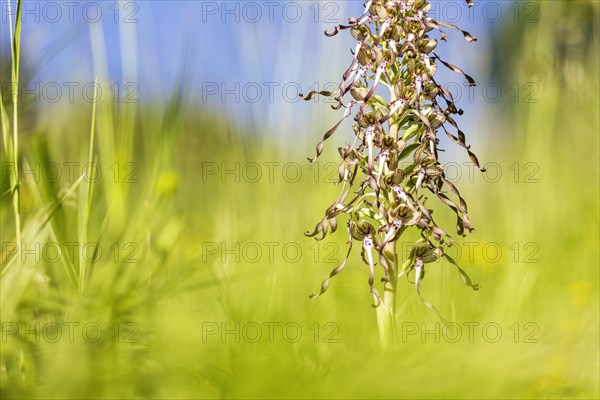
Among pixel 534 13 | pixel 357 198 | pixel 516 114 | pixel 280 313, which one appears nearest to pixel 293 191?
pixel 357 198

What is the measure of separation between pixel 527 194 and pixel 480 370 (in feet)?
7.66

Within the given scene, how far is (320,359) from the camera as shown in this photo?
1.23 meters

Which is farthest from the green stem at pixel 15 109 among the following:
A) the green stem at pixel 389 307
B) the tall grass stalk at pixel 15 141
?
the green stem at pixel 389 307

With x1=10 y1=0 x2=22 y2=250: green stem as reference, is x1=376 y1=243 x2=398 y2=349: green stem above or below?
below

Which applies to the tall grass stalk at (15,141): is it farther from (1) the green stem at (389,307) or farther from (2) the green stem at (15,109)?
(1) the green stem at (389,307)

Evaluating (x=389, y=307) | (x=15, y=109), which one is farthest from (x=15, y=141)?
(x=389, y=307)

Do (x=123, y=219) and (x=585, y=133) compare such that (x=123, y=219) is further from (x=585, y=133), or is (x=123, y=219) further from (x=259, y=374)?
(x=585, y=133)

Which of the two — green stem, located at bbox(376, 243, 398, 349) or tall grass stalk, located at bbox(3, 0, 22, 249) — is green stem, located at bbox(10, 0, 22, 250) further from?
green stem, located at bbox(376, 243, 398, 349)

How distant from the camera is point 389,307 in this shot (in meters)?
1.96

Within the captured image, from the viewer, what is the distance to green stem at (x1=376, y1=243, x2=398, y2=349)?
6.19 feet

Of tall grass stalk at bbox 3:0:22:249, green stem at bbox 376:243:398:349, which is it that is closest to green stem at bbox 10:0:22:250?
tall grass stalk at bbox 3:0:22:249

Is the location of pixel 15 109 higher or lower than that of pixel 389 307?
higher

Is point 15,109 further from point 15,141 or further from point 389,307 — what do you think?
point 389,307

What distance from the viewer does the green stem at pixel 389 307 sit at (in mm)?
1887
